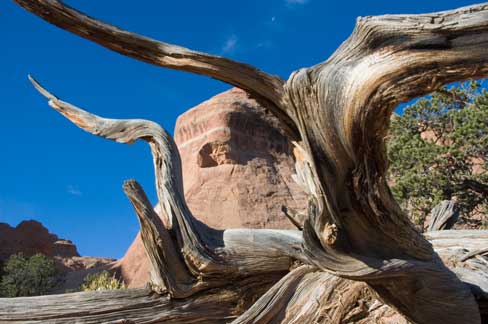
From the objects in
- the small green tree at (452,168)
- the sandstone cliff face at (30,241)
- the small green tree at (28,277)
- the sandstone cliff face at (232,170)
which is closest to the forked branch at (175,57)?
the small green tree at (452,168)

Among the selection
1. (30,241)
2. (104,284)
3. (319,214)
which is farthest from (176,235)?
(30,241)

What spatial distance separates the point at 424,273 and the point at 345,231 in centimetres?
76

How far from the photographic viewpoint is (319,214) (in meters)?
2.89

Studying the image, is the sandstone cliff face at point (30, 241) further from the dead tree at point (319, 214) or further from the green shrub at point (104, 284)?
the dead tree at point (319, 214)

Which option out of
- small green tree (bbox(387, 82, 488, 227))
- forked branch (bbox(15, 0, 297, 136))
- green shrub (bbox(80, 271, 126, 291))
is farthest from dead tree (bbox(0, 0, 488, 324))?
small green tree (bbox(387, 82, 488, 227))

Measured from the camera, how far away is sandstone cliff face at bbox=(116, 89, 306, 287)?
3130 cm

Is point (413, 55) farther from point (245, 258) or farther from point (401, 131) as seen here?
point (401, 131)

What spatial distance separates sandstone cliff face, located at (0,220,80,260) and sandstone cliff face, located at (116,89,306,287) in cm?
1112

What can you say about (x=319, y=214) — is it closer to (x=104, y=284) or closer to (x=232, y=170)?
(x=104, y=284)

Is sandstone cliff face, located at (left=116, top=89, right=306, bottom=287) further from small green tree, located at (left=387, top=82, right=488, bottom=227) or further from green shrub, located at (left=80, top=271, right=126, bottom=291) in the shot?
small green tree, located at (left=387, top=82, right=488, bottom=227)

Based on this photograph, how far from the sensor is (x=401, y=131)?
52.9 ft

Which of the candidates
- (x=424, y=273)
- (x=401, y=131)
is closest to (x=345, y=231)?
(x=424, y=273)

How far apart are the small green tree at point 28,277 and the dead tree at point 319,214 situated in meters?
28.8

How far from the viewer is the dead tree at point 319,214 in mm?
2387
